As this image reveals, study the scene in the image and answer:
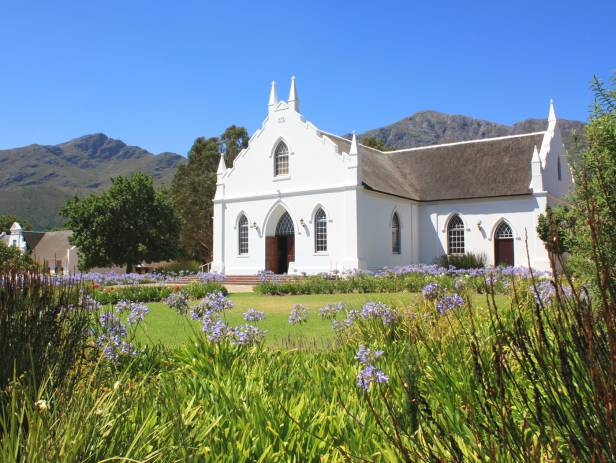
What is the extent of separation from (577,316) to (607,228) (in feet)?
15.4

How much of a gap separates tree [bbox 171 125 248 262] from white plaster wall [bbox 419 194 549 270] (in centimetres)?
2718

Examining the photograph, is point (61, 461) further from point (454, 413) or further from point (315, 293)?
point (315, 293)

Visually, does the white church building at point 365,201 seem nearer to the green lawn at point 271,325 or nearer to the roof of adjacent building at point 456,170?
the roof of adjacent building at point 456,170

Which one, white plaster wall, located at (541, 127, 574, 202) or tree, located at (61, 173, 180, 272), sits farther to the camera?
tree, located at (61, 173, 180, 272)

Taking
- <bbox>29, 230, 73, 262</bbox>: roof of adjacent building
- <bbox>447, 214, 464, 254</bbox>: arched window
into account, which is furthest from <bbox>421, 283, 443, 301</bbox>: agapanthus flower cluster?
<bbox>29, 230, 73, 262</bbox>: roof of adjacent building

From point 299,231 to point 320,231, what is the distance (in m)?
1.40

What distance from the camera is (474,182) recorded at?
35719 millimetres

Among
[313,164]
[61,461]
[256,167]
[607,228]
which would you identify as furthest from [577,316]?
[256,167]

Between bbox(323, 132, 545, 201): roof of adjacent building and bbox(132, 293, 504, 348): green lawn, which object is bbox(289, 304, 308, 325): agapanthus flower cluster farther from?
bbox(323, 132, 545, 201): roof of adjacent building

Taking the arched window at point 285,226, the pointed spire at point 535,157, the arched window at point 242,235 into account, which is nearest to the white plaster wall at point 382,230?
the arched window at point 285,226

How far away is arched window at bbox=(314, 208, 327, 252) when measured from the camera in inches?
1310

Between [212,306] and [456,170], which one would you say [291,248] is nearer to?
[456,170]

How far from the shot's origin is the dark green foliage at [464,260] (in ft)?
111

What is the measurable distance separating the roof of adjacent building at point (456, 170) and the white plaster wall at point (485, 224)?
662 mm
